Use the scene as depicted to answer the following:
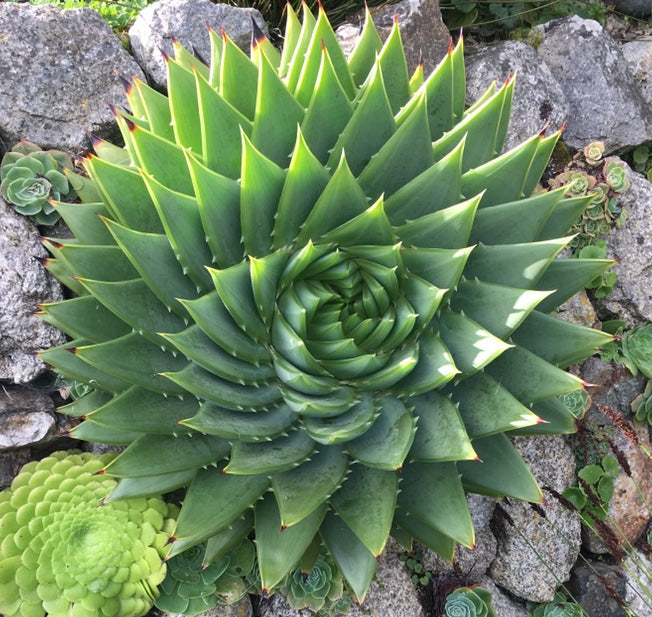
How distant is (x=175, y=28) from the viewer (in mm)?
2996

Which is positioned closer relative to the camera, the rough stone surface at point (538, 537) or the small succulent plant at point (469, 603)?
the small succulent plant at point (469, 603)

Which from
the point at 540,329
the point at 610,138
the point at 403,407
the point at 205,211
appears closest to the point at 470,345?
the point at 403,407

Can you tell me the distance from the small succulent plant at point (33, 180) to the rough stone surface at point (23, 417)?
0.73 meters

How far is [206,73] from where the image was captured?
7.63 feet

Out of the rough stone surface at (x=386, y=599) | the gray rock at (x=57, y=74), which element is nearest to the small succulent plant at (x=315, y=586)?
the rough stone surface at (x=386, y=599)

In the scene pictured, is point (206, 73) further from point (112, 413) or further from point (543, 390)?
point (543, 390)

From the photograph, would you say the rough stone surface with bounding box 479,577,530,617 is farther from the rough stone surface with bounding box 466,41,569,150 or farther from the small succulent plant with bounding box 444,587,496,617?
the rough stone surface with bounding box 466,41,569,150

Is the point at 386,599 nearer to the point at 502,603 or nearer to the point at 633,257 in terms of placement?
the point at 502,603

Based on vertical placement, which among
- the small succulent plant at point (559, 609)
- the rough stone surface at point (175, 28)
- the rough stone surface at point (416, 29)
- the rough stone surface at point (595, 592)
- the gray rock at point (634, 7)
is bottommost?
the rough stone surface at point (595, 592)

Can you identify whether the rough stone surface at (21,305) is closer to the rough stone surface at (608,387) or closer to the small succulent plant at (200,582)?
the small succulent plant at (200,582)

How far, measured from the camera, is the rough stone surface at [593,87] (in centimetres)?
370

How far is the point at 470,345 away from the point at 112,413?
39.4 inches

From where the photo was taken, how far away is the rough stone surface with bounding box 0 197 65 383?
2523mm

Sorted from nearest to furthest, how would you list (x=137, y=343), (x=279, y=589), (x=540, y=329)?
(x=137, y=343) → (x=540, y=329) → (x=279, y=589)
